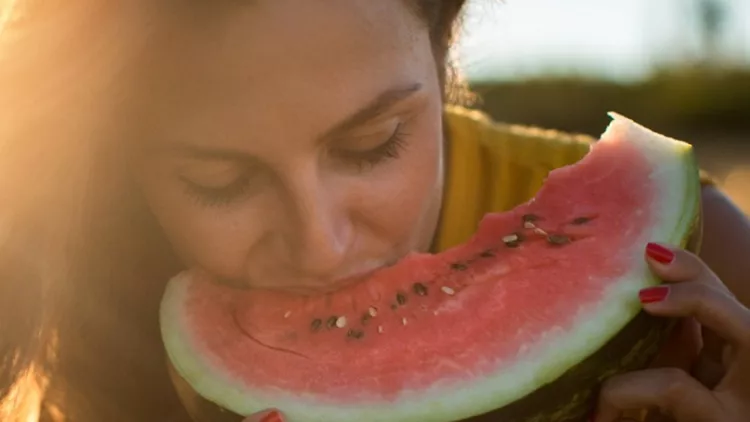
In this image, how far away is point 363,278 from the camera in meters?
1.52

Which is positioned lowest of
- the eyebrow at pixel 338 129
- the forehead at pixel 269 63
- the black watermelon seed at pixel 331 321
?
the black watermelon seed at pixel 331 321

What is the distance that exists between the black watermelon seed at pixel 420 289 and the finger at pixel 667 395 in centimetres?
39

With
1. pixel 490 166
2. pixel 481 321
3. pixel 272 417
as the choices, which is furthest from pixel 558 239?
A: pixel 490 166

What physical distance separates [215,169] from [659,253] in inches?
27.6

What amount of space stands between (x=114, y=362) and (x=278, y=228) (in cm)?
67

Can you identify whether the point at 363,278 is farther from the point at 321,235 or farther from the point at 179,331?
the point at 179,331

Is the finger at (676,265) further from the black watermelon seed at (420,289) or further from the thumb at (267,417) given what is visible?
the thumb at (267,417)

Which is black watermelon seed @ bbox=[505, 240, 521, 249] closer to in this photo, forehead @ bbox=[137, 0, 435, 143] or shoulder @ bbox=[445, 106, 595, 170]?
forehead @ bbox=[137, 0, 435, 143]

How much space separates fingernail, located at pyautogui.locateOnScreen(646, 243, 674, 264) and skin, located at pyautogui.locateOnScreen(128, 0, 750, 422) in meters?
0.01

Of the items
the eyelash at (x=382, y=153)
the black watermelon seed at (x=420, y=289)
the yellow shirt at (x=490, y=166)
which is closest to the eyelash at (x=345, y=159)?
the eyelash at (x=382, y=153)

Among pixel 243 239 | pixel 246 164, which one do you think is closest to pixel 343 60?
pixel 246 164

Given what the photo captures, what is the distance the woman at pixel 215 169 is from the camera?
1.28m

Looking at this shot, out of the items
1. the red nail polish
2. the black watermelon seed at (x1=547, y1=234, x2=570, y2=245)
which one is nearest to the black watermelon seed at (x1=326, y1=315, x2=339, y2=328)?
the black watermelon seed at (x1=547, y1=234, x2=570, y2=245)

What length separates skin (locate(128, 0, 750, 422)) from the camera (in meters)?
1.28
